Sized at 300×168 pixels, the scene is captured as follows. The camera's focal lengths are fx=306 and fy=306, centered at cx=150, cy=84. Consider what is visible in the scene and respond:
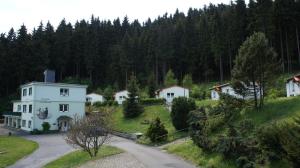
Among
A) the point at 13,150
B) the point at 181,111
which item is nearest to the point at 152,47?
the point at 181,111

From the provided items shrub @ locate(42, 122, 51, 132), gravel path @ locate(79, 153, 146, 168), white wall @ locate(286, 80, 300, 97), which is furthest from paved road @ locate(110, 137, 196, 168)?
shrub @ locate(42, 122, 51, 132)

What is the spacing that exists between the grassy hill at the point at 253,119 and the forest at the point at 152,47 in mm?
34151

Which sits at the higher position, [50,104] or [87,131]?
[50,104]

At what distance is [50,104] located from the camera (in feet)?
176

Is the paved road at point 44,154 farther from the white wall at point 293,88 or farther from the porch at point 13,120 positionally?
the white wall at point 293,88

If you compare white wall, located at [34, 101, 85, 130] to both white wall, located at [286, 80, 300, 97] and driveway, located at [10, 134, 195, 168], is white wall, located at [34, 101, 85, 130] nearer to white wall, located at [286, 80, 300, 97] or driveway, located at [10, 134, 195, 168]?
driveway, located at [10, 134, 195, 168]

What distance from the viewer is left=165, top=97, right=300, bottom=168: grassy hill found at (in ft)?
63.4

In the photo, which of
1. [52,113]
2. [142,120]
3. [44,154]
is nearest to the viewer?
[44,154]

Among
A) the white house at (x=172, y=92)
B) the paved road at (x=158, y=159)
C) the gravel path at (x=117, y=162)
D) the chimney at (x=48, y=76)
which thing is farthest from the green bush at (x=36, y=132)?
the gravel path at (x=117, y=162)

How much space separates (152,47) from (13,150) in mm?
54536

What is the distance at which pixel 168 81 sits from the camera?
221ft

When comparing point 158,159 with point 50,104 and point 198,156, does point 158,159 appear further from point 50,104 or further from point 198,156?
point 50,104

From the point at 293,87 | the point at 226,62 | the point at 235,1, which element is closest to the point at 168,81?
the point at 226,62

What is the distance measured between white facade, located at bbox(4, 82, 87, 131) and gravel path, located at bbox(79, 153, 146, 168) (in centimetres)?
2898
